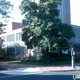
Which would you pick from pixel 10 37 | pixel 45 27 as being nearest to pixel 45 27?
pixel 45 27

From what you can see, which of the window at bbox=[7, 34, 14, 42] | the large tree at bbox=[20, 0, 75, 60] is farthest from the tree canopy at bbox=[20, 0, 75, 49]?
the window at bbox=[7, 34, 14, 42]

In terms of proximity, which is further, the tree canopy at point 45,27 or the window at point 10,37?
the window at point 10,37

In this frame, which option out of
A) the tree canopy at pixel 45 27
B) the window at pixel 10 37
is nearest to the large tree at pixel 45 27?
the tree canopy at pixel 45 27

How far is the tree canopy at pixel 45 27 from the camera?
29.1 meters

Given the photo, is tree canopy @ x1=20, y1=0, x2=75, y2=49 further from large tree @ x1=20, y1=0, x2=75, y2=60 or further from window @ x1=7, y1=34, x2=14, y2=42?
window @ x1=7, y1=34, x2=14, y2=42

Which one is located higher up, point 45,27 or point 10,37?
point 45,27

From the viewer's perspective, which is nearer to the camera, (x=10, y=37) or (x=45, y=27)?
(x=45, y=27)

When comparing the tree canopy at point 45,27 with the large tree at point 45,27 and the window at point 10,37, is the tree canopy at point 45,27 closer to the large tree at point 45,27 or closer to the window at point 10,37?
the large tree at point 45,27

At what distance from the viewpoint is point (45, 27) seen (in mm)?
29406

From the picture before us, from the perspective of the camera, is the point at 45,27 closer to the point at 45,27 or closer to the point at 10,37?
the point at 45,27

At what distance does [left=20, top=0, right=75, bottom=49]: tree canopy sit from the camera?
1147 inches

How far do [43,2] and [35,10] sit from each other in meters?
2.00

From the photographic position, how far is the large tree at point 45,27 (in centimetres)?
2914

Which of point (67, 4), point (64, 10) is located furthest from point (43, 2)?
point (67, 4)
